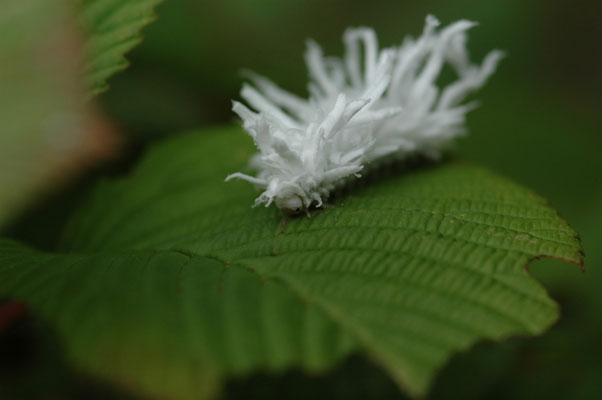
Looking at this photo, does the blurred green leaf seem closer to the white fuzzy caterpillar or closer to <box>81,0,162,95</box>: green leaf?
<box>81,0,162,95</box>: green leaf

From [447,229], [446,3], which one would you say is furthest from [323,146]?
[446,3]

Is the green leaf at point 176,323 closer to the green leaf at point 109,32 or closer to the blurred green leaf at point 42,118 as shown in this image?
the blurred green leaf at point 42,118

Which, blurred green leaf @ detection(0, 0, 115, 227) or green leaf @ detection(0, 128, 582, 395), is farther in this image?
blurred green leaf @ detection(0, 0, 115, 227)

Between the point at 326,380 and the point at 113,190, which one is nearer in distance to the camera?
the point at 113,190

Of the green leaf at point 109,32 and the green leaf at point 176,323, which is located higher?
the green leaf at point 109,32

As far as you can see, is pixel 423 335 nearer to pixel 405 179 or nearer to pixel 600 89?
pixel 405 179

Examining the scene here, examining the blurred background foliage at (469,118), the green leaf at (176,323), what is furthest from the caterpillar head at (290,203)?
the blurred background foliage at (469,118)

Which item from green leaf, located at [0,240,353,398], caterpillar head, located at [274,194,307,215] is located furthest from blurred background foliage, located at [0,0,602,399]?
caterpillar head, located at [274,194,307,215]
